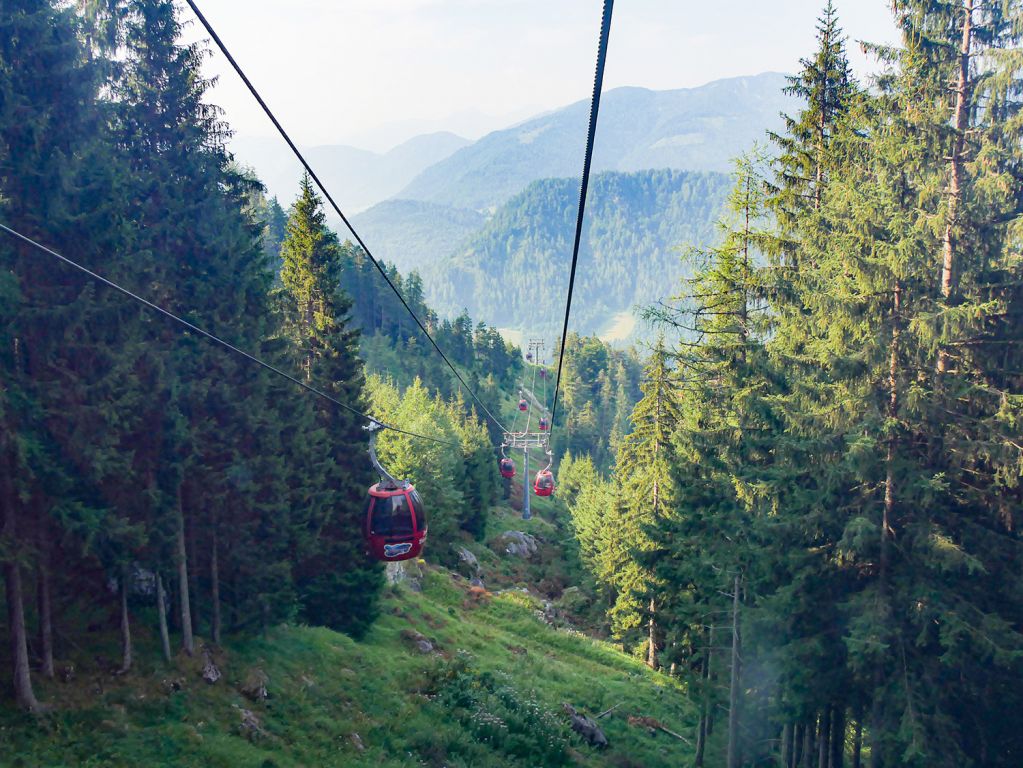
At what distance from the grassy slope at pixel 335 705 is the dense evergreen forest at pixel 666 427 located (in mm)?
204

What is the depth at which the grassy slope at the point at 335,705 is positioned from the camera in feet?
50.6

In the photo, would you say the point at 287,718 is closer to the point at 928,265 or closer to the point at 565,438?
the point at 928,265

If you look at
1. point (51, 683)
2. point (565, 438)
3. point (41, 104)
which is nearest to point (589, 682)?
point (51, 683)

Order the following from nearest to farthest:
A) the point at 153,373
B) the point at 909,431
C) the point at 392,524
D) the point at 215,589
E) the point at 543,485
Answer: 1. the point at 909,431
2. the point at 153,373
3. the point at 392,524
4. the point at 215,589
5. the point at 543,485

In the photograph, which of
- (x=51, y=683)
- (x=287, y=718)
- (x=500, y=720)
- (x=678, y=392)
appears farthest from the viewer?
(x=678, y=392)

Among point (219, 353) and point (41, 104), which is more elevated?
point (41, 104)

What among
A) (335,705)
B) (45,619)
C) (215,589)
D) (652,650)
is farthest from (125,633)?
(652,650)

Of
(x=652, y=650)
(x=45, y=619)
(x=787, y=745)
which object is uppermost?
(x=45, y=619)

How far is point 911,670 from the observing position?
46.7 feet

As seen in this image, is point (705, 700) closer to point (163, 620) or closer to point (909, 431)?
point (909, 431)

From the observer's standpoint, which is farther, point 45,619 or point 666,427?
point 666,427

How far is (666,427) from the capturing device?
28516 mm

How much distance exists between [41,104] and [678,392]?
22794mm

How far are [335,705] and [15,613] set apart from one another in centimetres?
985
